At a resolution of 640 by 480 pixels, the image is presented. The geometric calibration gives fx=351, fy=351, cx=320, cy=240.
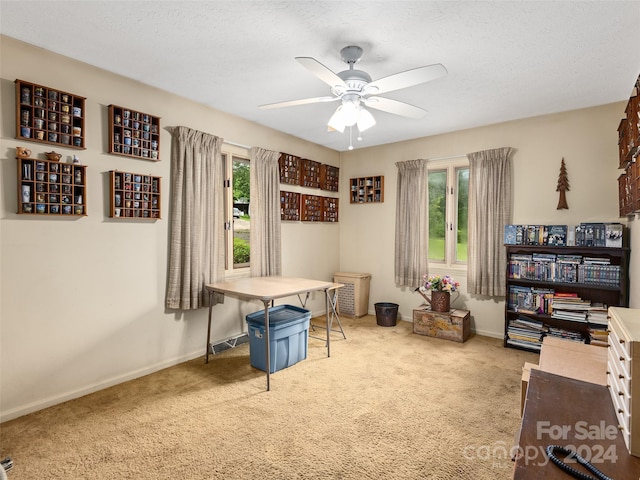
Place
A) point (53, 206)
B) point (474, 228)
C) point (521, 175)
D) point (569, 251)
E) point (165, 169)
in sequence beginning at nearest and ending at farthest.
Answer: point (53, 206) → point (165, 169) → point (569, 251) → point (521, 175) → point (474, 228)

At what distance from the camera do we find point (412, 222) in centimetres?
468

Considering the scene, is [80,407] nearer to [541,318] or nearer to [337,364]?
[337,364]

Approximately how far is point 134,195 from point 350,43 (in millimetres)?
2087

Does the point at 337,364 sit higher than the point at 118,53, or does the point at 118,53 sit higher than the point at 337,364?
the point at 118,53

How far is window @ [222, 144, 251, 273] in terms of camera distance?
152 inches

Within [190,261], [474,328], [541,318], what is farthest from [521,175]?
[190,261]

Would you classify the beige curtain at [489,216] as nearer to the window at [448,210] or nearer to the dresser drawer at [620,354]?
the window at [448,210]

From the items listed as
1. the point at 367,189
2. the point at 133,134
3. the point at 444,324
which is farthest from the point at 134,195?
the point at 444,324

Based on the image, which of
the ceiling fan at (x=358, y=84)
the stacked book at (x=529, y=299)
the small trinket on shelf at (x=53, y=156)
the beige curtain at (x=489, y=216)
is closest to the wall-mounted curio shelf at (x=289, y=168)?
the ceiling fan at (x=358, y=84)

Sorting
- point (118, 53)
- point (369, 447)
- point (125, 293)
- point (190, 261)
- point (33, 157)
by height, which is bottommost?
point (369, 447)

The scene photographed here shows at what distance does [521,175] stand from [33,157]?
449 cm

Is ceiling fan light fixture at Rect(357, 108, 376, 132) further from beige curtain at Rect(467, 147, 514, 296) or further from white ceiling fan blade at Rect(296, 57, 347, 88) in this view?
beige curtain at Rect(467, 147, 514, 296)

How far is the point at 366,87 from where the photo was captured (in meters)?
2.31

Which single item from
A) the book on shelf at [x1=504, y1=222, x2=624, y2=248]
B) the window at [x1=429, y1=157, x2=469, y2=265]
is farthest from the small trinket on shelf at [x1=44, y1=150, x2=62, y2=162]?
the book on shelf at [x1=504, y1=222, x2=624, y2=248]
